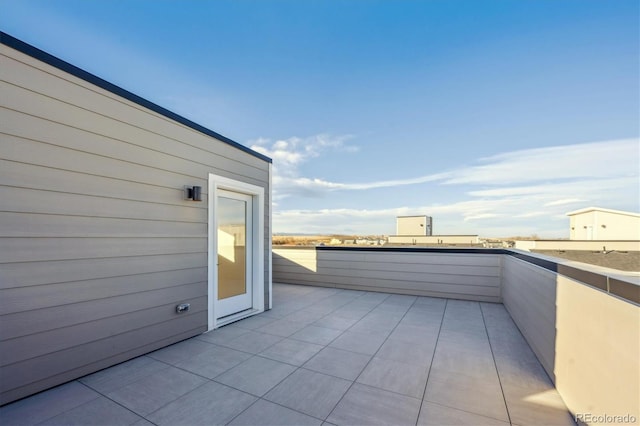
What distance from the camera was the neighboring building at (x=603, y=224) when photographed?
357 inches

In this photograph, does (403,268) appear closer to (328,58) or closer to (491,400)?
(491,400)

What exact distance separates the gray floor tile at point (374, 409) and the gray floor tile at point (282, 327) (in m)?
1.44

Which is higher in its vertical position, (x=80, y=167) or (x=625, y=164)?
(x=625, y=164)

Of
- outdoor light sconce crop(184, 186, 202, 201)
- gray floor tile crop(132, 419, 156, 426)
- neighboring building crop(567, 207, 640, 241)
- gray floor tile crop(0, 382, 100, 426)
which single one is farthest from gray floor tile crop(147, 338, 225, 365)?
neighboring building crop(567, 207, 640, 241)

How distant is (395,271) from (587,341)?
3.88 metres

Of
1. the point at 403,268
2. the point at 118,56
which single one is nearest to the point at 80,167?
the point at 118,56

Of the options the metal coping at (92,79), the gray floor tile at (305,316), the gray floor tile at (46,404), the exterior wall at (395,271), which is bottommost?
the gray floor tile at (305,316)

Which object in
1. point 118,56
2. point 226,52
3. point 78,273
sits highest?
point 226,52

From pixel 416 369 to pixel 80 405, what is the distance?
2.64m

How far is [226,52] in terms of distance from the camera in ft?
17.9

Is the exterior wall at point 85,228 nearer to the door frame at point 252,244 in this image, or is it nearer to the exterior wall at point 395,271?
the door frame at point 252,244

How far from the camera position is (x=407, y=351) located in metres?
2.75

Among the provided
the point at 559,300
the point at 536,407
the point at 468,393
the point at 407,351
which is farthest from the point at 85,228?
the point at 559,300

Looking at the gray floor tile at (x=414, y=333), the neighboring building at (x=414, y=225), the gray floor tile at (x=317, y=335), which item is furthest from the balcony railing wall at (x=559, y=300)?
the neighboring building at (x=414, y=225)
